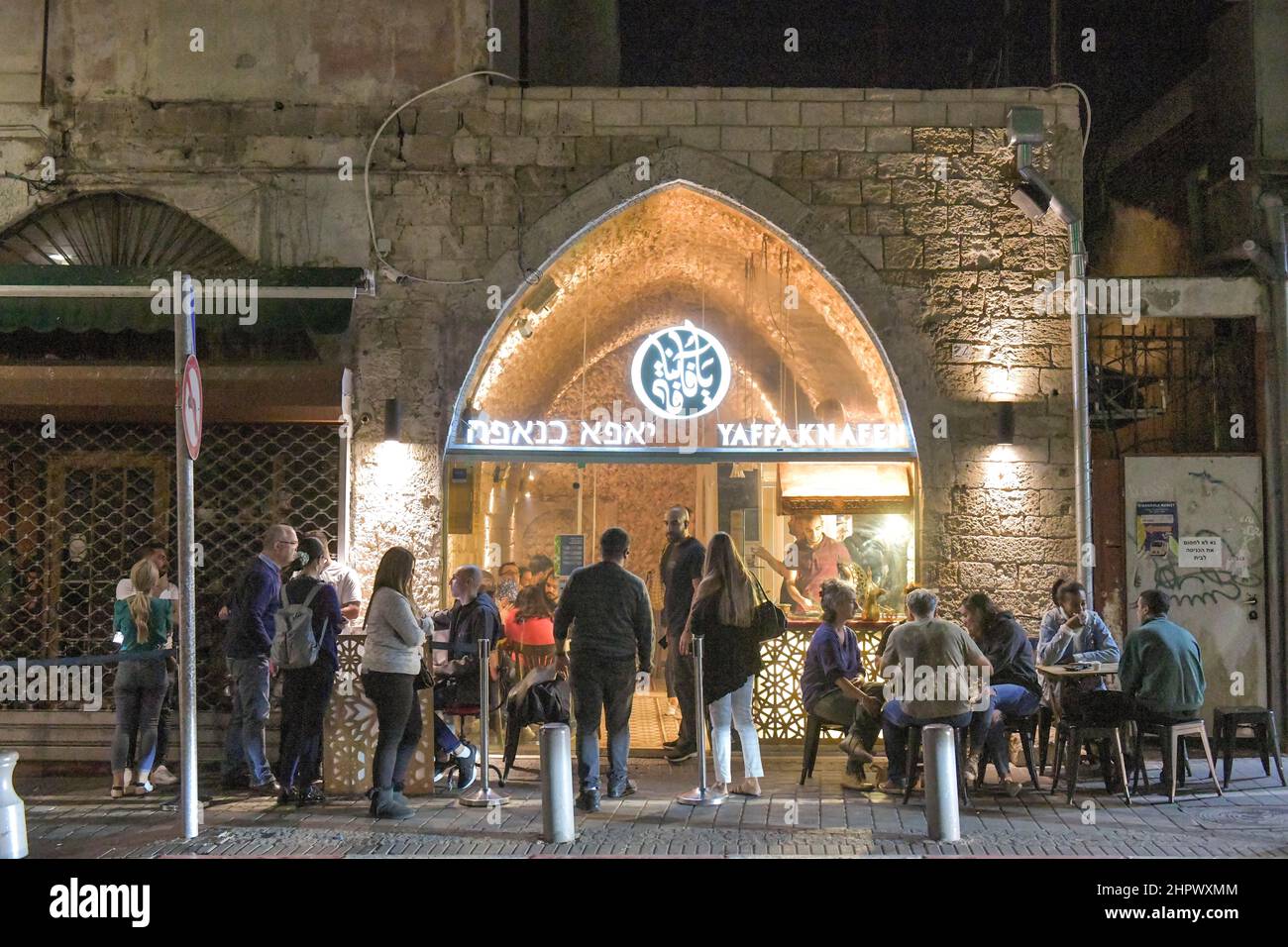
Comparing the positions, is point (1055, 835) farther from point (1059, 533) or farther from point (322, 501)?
point (322, 501)

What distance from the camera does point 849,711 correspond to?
9.62 m

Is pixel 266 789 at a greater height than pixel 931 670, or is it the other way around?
pixel 931 670

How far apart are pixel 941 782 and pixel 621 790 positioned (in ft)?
7.74

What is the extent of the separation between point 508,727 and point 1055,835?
375 cm

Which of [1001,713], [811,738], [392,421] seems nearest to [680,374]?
[392,421]

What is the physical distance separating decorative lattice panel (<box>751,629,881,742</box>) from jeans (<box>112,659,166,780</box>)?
4678 mm

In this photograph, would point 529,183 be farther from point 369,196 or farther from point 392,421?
point 392,421

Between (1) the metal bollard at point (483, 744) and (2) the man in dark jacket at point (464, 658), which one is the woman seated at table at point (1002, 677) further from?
(2) the man in dark jacket at point (464, 658)

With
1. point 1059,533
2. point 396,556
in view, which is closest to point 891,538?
point 1059,533

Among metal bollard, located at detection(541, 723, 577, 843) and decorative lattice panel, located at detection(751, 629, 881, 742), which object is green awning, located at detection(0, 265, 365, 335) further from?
decorative lattice panel, located at detection(751, 629, 881, 742)

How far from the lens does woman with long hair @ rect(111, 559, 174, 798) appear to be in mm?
9266

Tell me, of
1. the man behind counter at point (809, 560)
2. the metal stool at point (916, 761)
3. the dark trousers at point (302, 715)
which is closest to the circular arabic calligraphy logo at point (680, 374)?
the man behind counter at point (809, 560)

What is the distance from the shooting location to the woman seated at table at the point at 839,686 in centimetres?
960

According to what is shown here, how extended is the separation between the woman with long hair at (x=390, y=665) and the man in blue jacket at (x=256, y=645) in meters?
Result: 1.00
